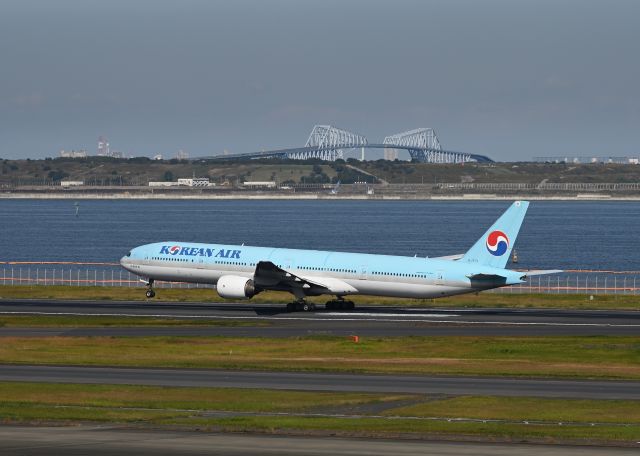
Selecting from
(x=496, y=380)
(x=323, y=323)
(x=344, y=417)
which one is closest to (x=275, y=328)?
(x=323, y=323)

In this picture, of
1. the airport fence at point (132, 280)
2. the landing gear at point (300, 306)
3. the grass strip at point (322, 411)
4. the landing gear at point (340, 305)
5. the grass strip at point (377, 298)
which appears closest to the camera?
the grass strip at point (322, 411)

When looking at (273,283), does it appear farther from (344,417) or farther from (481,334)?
(344,417)

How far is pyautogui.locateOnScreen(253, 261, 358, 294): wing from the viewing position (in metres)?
84.0

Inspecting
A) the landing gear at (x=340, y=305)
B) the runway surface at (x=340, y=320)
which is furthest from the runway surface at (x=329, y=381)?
the landing gear at (x=340, y=305)

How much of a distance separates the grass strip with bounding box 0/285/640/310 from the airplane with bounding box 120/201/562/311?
16.8 feet

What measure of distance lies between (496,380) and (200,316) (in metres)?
32.4

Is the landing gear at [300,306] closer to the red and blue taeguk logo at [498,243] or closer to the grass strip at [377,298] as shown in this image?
the grass strip at [377,298]

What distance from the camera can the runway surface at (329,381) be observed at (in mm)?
47438

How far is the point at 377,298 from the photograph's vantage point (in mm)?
96562

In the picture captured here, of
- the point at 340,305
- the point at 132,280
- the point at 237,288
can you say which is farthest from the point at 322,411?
the point at 132,280

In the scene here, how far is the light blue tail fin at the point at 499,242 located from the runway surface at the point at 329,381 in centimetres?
3063

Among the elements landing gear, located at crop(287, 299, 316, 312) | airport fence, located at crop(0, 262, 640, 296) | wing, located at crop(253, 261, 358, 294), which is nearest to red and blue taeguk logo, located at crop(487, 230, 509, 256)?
wing, located at crop(253, 261, 358, 294)

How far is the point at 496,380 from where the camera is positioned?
167ft

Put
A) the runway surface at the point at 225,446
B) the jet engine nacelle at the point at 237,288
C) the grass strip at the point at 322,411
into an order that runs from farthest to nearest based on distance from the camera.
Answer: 1. the jet engine nacelle at the point at 237,288
2. the grass strip at the point at 322,411
3. the runway surface at the point at 225,446
